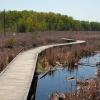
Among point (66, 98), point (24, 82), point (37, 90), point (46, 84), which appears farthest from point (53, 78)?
point (66, 98)

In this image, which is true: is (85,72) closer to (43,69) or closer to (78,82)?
(43,69)

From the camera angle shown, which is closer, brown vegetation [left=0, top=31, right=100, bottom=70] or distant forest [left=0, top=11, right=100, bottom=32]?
brown vegetation [left=0, top=31, right=100, bottom=70]

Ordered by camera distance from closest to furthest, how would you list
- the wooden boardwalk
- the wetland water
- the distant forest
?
the wooden boardwalk < the wetland water < the distant forest

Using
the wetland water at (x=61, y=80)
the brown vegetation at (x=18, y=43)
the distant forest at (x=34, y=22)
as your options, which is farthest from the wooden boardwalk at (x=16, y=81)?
the distant forest at (x=34, y=22)

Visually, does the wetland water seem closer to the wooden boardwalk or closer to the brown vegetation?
the wooden boardwalk

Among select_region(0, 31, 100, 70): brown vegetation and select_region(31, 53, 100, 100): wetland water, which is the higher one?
select_region(0, 31, 100, 70): brown vegetation

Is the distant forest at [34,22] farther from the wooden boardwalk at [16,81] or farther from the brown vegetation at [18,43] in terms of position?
the wooden boardwalk at [16,81]

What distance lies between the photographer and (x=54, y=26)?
269 feet

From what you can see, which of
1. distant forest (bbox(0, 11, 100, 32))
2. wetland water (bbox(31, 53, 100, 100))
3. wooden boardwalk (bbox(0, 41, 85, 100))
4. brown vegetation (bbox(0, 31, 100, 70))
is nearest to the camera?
wooden boardwalk (bbox(0, 41, 85, 100))

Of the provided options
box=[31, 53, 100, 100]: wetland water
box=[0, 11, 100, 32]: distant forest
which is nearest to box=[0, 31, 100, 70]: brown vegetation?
box=[31, 53, 100, 100]: wetland water

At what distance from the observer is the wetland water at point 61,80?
44.2 ft

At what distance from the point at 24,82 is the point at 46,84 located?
262 centimetres

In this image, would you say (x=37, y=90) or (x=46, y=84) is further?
(x=46, y=84)

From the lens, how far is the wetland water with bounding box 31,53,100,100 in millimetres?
13484
